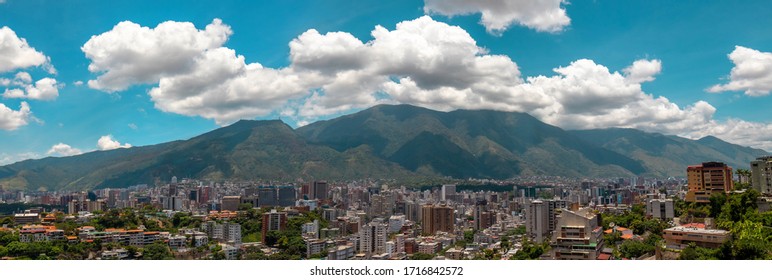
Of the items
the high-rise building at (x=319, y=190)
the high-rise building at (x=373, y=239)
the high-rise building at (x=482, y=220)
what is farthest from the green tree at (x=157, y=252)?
the high-rise building at (x=319, y=190)

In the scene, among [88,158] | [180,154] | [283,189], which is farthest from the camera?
[180,154]

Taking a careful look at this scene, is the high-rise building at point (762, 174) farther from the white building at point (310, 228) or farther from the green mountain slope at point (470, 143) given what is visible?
the green mountain slope at point (470, 143)

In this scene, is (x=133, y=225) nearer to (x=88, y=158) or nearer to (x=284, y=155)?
(x=88, y=158)

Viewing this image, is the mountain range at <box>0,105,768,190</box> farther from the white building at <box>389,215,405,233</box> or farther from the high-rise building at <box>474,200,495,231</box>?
the white building at <box>389,215,405,233</box>

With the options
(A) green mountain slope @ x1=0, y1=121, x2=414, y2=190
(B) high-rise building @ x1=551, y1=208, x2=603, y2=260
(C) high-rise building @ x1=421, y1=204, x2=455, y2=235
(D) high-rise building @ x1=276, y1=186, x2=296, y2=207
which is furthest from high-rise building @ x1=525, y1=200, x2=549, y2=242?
(A) green mountain slope @ x1=0, y1=121, x2=414, y2=190

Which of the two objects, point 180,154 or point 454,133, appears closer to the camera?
point 180,154

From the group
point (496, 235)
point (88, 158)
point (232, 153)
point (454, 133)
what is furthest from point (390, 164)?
point (496, 235)

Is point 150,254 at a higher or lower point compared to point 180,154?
lower
